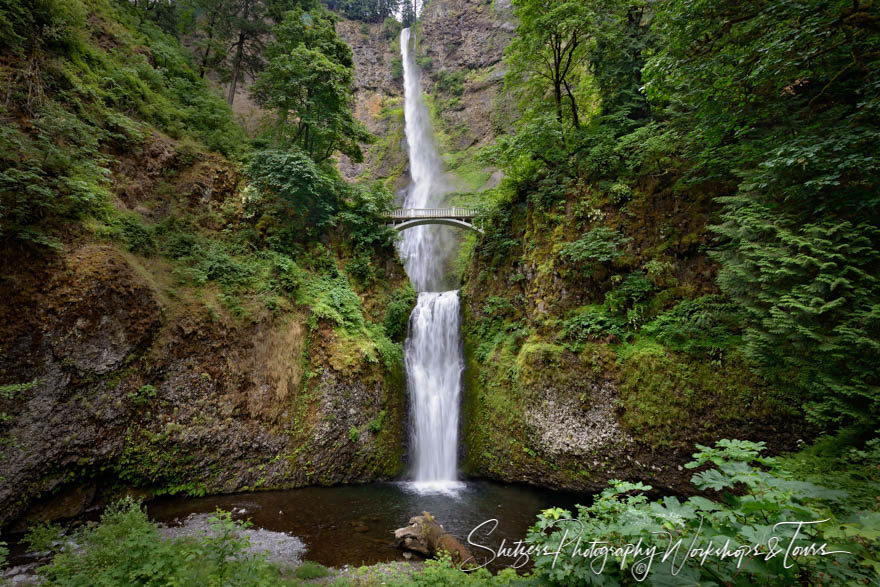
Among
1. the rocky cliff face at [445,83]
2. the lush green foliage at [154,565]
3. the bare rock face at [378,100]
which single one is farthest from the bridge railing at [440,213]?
the lush green foliage at [154,565]

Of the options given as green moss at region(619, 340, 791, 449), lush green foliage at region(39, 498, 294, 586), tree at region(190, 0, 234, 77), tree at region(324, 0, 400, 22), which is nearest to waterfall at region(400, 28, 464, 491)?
green moss at region(619, 340, 791, 449)

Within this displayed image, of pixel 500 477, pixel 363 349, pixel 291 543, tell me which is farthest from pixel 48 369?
pixel 500 477

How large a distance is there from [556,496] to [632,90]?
11.4 meters

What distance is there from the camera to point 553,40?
36.5 ft

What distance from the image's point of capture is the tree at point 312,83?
42.5ft

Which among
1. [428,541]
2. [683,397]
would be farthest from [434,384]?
[683,397]

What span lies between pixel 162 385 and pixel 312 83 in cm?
1175

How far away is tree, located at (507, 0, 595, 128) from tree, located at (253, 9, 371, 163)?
6.81m

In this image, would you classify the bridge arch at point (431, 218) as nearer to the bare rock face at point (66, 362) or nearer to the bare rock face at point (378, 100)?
the bare rock face at point (378, 100)

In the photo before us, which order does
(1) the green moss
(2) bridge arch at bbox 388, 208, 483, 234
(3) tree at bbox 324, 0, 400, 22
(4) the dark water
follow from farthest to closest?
1. (3) tree at bbox 324, 0, 400, 22
2. (2) bridge arch at bbox 388, 208, 483, 234
3. (4) the dark water
4. (1) the green moss

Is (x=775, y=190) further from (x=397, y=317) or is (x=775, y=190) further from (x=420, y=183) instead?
(x=420, y=183)

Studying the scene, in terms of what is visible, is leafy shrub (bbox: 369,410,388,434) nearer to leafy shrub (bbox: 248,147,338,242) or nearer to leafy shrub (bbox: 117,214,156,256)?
leafy shrub (bbox: 248,147,338,242)

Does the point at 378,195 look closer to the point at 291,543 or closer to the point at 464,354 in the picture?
the point at 464,354

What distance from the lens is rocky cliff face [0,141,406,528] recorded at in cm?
629
